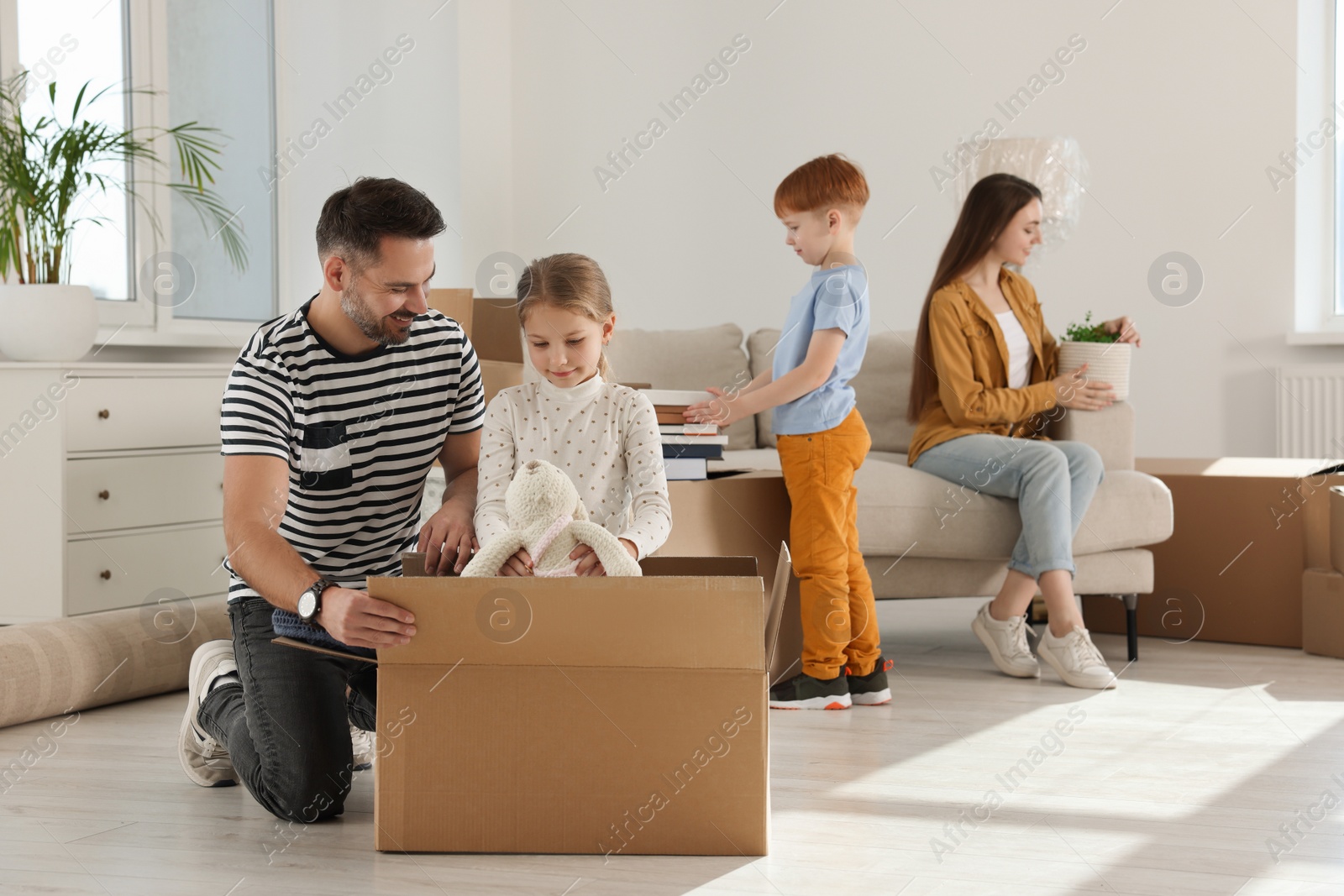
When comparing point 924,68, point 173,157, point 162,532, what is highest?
point 924,68

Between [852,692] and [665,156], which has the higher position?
[665,156]

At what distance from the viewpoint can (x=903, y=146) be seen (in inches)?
A: 171

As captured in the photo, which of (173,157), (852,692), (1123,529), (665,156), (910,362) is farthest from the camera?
(665,156)

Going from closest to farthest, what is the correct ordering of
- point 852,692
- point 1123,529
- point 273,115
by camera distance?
point 852,692
point 1123,529
point 273,115

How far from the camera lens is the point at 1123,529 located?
9.10 ft

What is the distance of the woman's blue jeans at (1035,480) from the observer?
259 centimetres

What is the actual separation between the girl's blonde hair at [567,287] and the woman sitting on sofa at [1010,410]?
3.96ft

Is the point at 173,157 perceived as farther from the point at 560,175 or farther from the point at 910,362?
the point at 910,362

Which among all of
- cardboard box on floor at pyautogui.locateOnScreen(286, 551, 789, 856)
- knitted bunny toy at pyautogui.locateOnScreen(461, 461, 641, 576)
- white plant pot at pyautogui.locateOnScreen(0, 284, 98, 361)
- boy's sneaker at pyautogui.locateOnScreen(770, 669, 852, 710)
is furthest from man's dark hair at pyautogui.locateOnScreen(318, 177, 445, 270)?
white plant pot at pyautogui.locateOnScreen(0, 284, 98, 361)

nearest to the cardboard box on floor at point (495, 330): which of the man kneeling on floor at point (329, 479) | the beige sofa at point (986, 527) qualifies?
the beige sofa at point (986, 527)

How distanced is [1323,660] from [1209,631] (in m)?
0.29

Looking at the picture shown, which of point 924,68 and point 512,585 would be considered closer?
point 512,585

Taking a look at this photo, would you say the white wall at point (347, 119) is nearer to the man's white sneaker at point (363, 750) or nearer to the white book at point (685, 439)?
the white book at point (685, 439)

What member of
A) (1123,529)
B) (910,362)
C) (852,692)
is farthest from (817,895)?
(910,362)
